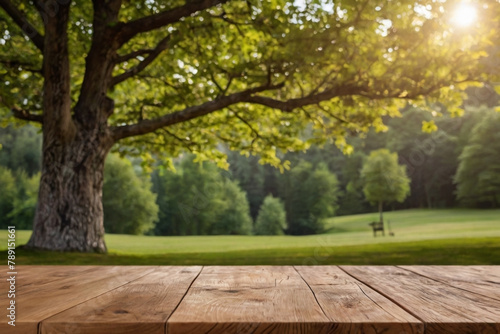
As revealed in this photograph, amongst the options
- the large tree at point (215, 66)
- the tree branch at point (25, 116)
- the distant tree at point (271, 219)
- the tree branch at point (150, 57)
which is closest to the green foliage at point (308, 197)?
the distant tree at point (271, 219)

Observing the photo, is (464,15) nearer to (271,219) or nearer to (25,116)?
(25,116)

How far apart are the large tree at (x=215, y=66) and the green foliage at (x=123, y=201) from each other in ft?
117

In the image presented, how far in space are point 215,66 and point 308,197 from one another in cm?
5230

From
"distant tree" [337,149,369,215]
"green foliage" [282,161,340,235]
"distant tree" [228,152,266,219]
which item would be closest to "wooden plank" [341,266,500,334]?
"green foliage" [282,161,340,235]

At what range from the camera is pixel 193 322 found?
132cm

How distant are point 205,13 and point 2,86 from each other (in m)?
5.29

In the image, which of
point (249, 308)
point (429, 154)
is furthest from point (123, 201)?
point (249, 308)

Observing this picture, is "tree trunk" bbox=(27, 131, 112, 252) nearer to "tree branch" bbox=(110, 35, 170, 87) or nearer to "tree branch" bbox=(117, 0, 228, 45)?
"tree branch" bbox=(110, 35, 170, 87)

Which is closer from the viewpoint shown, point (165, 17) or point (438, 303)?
point (438, 303)

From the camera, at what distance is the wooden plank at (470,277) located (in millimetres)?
2005

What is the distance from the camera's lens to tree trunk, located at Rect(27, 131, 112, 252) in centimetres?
945

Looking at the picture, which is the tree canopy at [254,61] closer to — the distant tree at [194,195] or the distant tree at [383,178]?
the distant tree at [383,178]

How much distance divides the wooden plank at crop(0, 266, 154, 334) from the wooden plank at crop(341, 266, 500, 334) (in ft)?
4.08

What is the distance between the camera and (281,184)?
6819cm
